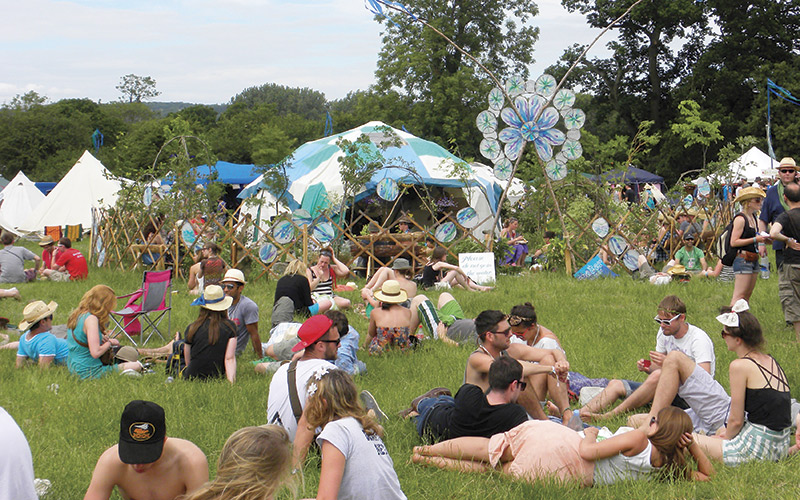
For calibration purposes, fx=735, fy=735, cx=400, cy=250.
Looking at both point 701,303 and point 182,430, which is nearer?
point 182,430

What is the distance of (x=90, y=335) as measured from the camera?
649cm

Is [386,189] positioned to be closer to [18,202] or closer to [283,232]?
[283,232]

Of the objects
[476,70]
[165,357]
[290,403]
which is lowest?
[165,357]

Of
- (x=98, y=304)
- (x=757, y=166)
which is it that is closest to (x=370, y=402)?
(x=98, y=304)

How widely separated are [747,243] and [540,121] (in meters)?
5.76

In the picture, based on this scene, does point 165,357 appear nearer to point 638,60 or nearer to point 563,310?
point 563,310

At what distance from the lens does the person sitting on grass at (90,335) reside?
6480 mm

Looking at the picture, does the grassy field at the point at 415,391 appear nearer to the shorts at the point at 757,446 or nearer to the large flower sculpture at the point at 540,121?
the shorts at the point at 757,446

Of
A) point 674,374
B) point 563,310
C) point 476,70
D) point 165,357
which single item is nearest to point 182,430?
point 165,357

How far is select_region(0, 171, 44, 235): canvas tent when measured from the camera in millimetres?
24859

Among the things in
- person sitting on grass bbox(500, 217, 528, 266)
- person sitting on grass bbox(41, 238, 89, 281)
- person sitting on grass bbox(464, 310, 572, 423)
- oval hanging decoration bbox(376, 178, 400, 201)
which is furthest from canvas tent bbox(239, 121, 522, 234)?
person sitting on grass bbox(464, 310, 572, 423)

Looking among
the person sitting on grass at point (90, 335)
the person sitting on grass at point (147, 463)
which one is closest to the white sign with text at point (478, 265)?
the person sitting on grass at point (90, 335)

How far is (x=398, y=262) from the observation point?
858cm

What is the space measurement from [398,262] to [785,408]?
15.8 feet
